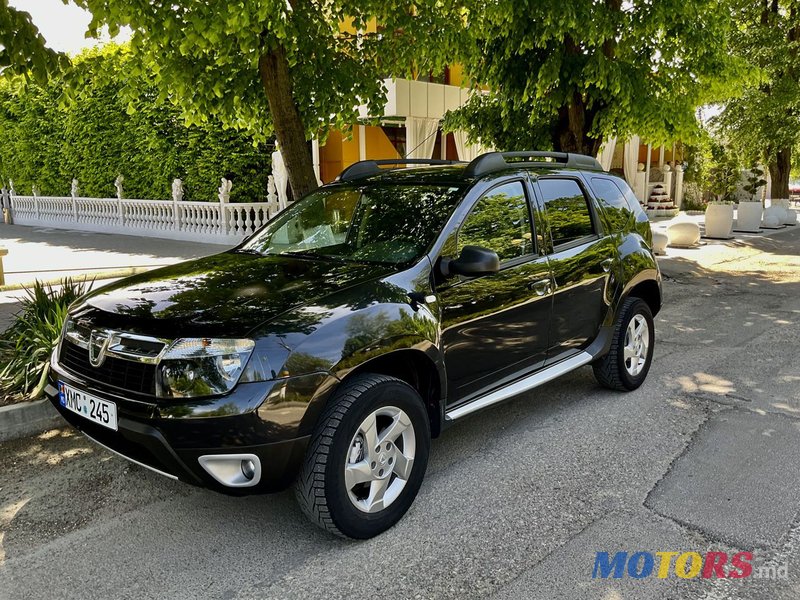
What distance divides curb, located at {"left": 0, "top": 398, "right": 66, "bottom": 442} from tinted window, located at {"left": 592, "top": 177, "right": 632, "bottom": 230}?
4374 mm

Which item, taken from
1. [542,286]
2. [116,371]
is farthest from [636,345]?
[116,371]

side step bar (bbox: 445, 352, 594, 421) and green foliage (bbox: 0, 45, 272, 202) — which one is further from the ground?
green foliage (bbox: 0, 45, 272, 202)

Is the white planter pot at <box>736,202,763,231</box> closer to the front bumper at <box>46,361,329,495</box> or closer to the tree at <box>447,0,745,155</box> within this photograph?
the tree at <box>447,0,745,155</box>

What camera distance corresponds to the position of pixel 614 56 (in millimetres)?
10477

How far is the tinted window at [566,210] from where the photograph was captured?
15.4 feet

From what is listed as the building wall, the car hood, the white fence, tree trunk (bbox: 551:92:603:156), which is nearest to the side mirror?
the car hood

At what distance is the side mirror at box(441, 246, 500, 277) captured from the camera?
3643 mm

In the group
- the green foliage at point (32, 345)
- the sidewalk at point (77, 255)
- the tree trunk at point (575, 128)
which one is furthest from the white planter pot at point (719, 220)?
the green foliage at point (32, 345)

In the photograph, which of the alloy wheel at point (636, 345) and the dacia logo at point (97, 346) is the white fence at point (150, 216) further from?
the dacia logo at point (97, 346)

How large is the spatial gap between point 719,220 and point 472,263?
16.7 m

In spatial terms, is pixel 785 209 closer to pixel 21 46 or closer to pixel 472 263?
pixel 472 263

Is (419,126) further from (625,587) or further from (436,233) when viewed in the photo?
(625,587)

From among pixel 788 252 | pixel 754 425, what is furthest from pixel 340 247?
pixel 788 252

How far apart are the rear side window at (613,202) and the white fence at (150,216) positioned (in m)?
8.97
